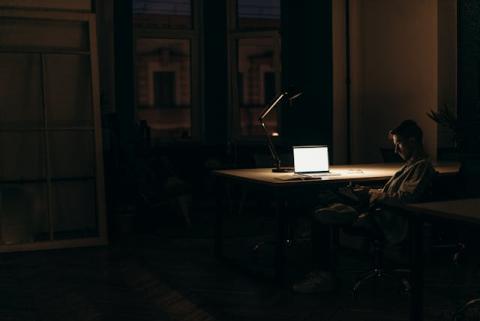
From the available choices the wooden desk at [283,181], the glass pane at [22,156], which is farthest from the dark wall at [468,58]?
the glass pane at [22,156]

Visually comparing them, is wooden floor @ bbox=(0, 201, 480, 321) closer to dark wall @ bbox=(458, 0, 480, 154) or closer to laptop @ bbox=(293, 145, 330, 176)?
laptop @ bbox=(293, 145, 330, 176)

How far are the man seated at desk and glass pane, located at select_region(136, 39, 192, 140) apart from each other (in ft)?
16.2

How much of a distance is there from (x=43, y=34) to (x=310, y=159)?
2854 mm

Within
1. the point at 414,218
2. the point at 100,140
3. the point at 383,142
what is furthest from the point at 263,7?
the point at 414,218

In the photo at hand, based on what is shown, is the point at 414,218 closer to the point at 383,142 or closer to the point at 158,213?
the point at 383,142

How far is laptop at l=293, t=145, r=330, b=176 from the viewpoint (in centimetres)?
502

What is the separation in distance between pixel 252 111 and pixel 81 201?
40.1 feet

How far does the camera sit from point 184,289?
178 inches

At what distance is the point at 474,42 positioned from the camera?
260 inches

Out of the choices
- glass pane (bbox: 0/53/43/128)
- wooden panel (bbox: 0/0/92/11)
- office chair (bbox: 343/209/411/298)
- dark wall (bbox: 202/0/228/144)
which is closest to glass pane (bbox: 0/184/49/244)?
glass pane (bbox: 0/53/43/128)

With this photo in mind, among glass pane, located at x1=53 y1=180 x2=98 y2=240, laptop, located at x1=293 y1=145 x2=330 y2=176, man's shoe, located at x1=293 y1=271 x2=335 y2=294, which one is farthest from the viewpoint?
glass pane, located at x1=53 y1=180 x2=98 y2=240

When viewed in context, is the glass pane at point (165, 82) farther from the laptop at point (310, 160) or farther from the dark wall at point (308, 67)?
the laptop at point (310, 160)

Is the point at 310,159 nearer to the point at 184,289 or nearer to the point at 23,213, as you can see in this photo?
the point at 184,289

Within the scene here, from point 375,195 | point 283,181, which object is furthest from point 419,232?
point 283,181
